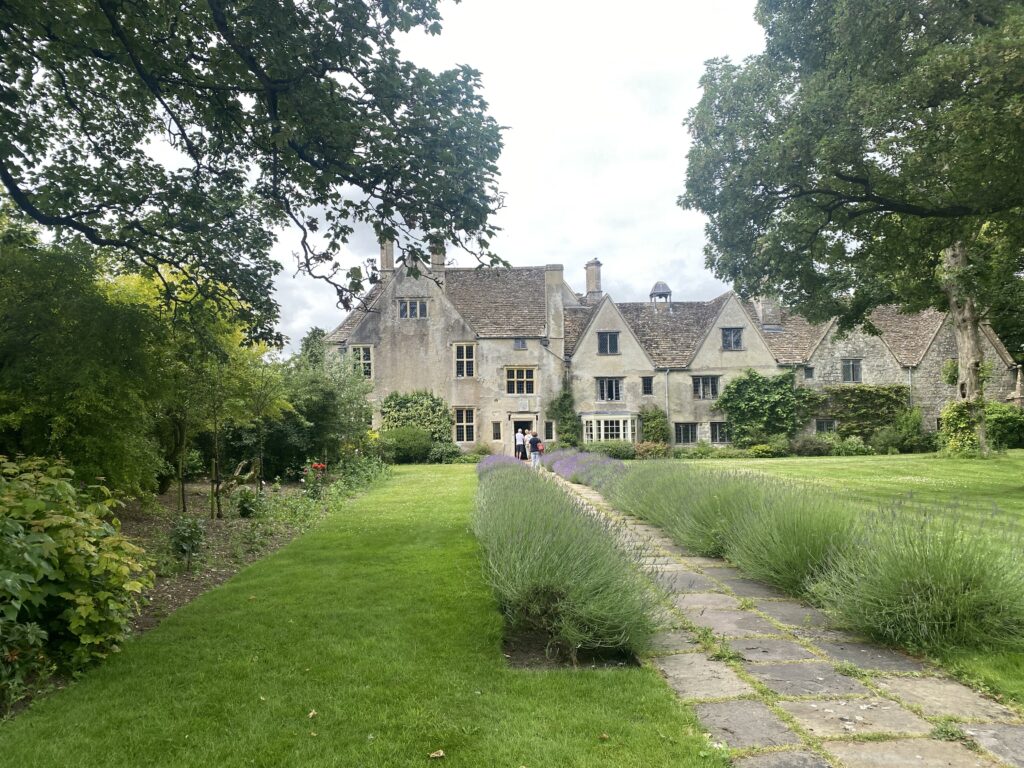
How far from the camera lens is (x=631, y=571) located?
5.21 meters

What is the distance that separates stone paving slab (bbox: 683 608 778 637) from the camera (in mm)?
5152

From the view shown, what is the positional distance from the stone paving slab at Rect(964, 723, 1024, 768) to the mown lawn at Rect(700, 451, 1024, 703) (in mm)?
461

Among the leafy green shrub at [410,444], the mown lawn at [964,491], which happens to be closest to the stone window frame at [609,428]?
the leafy green shrub at [410,444]

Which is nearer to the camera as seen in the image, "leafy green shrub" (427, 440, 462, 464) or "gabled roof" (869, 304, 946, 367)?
"leafy green shrub" (427, 440, 462, 464)

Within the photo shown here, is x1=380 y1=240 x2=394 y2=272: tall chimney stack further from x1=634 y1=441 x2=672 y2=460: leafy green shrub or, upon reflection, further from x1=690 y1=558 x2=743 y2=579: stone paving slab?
x1=690 y1=558 x2=743 y2=579: stone paving slab

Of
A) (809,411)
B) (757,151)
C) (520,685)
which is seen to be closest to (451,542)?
(520,685)

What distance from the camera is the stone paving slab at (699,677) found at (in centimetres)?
403

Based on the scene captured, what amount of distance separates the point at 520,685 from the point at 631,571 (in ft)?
4.73

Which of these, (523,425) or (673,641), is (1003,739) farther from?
(523,425)

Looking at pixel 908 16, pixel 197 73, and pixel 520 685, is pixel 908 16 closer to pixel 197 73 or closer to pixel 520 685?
pixel 197 73

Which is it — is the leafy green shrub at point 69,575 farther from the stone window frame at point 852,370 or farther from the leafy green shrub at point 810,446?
the stone window frame at point 852,370

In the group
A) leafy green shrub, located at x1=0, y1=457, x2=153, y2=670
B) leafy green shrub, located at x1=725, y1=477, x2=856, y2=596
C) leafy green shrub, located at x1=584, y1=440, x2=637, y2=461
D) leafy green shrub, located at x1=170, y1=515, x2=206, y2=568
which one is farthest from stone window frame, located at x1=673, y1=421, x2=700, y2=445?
leafy green shrub, located at x1=0, y1=457, x2=153, y2=670

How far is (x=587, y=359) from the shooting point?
3559 centimetres

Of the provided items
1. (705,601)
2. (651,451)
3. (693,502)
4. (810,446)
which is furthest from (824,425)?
(705,601)
